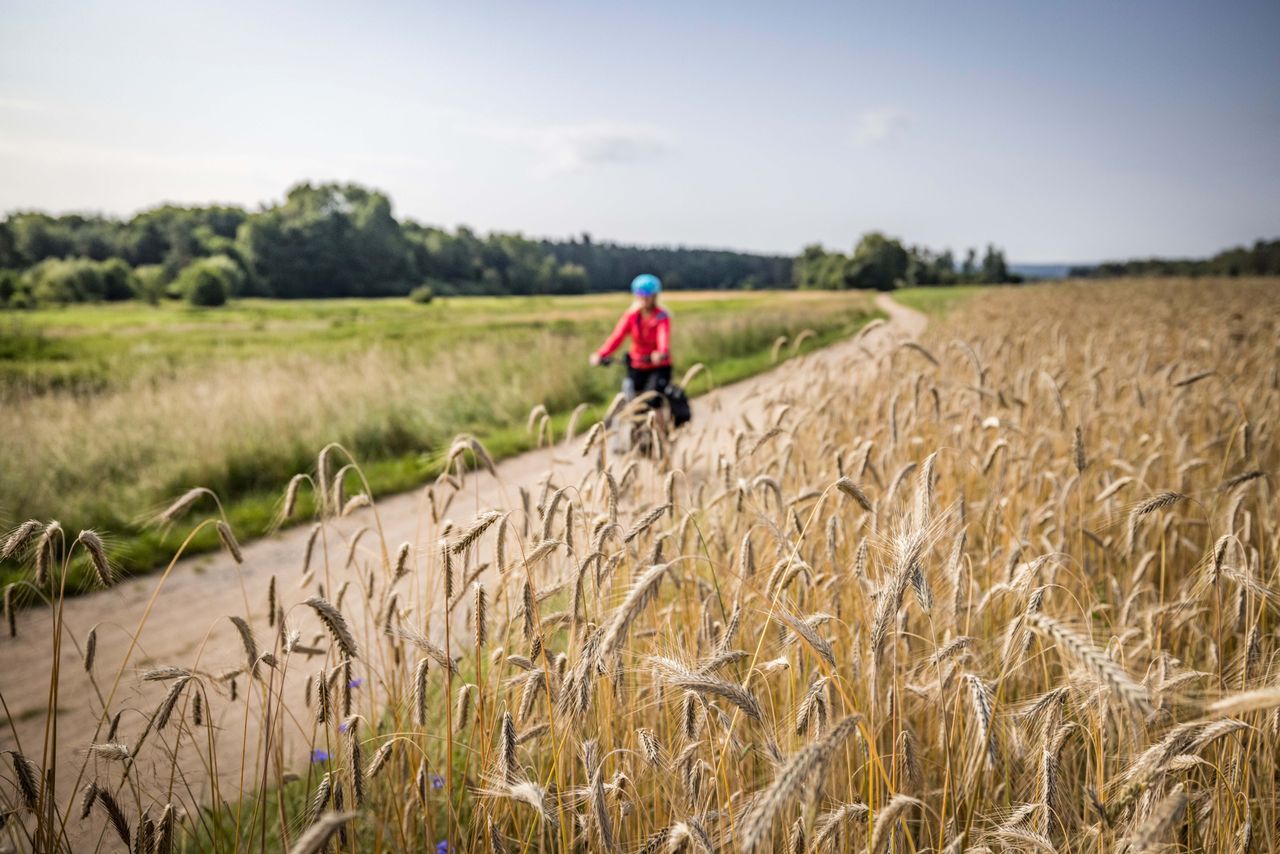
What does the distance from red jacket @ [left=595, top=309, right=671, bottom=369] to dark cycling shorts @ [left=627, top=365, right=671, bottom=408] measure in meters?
0.12

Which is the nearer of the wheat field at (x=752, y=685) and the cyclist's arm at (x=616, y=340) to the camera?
the wheat field at (x=752, y=685)

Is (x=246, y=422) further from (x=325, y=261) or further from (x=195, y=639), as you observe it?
(x=325, y=261)

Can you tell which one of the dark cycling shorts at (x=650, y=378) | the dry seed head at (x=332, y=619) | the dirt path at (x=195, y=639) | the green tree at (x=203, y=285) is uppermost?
the green tree at (x=203, y=285)

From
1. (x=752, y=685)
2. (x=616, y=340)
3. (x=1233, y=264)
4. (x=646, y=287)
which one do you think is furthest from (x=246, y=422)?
(x=1233, y=264)

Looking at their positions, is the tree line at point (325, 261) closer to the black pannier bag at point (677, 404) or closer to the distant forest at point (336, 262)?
the distant forest at point (336, 262)

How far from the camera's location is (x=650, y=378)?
346 inches

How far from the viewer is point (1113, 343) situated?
11844 millimetres

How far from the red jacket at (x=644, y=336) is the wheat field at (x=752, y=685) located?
3264 millimetres

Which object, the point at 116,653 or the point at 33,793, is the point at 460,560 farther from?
the point at 116,653

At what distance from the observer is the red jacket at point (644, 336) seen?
8.16m

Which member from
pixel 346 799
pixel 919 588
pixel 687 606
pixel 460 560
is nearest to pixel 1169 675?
pixel 919 588

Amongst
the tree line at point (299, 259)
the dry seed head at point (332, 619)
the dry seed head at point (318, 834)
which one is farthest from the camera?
the tree line at point (299, 259)

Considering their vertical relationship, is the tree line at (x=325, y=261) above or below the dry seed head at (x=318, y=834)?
above

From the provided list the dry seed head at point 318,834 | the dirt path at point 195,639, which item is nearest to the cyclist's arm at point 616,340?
the dirt path at point 195,639
